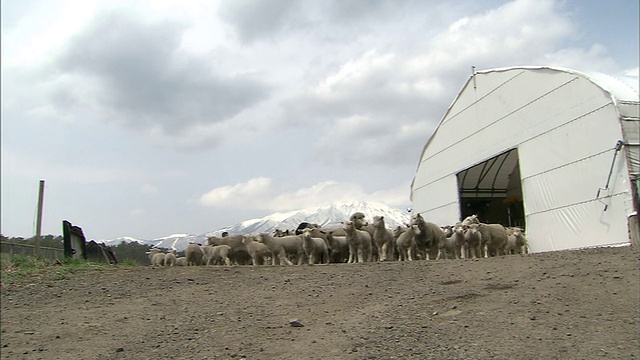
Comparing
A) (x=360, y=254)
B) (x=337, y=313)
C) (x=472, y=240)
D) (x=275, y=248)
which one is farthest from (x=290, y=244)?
(x=337, y=313)

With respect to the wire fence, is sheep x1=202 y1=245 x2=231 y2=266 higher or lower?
lower

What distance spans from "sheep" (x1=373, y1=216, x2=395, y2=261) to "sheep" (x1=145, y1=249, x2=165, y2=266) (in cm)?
715

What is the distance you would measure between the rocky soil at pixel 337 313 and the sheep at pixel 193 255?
14.8 ft

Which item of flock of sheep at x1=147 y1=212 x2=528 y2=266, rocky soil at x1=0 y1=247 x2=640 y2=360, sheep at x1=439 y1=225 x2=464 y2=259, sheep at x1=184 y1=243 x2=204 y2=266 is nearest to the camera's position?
rocky soil at x1=0 y1=247 x2=640 y2=360

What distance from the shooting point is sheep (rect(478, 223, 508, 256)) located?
18750 mm

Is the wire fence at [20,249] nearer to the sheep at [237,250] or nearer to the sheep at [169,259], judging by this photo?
the sheep at [169,259]

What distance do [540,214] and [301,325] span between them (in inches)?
582

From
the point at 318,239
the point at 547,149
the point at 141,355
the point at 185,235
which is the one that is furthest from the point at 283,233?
the point at 141,355

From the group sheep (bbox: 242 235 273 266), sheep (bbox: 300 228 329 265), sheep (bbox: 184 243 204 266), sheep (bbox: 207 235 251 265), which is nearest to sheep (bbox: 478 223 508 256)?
sheep (bbox: 300 228 329 265)

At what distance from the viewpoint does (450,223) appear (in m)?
26.0

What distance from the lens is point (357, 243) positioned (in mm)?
15875

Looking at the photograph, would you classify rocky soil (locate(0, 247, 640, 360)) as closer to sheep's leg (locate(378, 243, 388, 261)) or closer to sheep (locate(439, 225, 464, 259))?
sheep's leg (locate(378, 243, 388, 261))

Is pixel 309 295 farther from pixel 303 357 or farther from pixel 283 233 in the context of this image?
pixel 283 233

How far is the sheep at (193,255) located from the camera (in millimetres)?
16266
